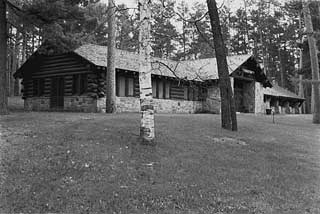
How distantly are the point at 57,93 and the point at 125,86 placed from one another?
4440 mm

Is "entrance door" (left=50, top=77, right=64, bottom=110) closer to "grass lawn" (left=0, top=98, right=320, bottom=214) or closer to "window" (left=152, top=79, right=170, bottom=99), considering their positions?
"window" (left=152, top=79, right=170, bottom=99)

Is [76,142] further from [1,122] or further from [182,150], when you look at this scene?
[1,122]

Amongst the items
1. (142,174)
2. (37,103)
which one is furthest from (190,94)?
(142,174)

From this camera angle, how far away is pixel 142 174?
663 cm

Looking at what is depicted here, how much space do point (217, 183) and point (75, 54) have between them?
1554 cm

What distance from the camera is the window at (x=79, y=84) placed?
66.7 ft

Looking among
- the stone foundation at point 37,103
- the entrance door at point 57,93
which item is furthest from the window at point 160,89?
the stone foundation at point 37,103

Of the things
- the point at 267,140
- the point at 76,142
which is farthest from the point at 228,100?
the point at 76,142

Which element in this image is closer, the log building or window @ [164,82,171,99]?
the log building

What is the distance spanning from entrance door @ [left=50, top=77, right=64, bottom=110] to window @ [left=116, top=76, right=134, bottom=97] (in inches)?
145

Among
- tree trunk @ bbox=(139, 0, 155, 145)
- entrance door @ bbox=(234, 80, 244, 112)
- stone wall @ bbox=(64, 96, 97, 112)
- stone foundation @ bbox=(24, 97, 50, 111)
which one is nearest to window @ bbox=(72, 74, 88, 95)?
stone wall @ bbox=(64, 96, 97, 112)

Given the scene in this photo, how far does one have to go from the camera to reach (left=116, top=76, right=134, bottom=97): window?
A: 69.5 feet

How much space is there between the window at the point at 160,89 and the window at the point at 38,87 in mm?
7663

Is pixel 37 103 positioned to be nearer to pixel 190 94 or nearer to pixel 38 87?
pixel 38 87
